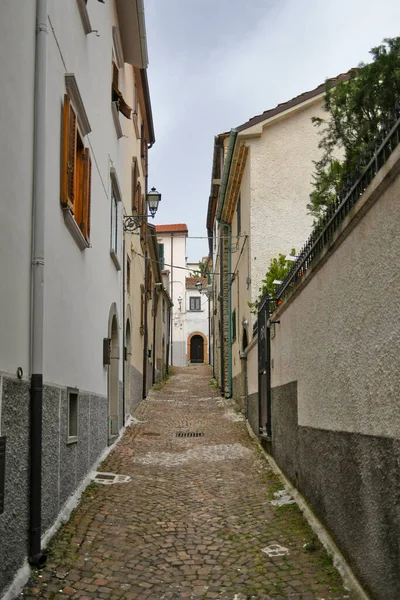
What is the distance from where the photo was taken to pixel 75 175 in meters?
7.66

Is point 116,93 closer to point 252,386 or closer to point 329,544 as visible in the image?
point 252,386

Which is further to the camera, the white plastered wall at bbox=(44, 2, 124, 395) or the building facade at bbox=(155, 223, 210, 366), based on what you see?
the building facade at bbox=(155, 223, 210, 366)

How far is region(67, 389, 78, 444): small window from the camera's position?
743cm

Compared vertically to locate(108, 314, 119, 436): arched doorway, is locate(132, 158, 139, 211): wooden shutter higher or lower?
higher

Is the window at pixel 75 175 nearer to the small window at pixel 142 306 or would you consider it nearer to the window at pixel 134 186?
the window at pixel 134 186

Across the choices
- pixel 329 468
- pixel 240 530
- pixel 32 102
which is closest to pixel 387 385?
pixel 329 468

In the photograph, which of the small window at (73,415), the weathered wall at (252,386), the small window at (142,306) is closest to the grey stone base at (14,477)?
the small window at (73,415)

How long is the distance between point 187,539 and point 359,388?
8.85ft

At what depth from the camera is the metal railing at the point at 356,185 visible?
405 centimetres

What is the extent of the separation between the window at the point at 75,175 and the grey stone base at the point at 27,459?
203cm

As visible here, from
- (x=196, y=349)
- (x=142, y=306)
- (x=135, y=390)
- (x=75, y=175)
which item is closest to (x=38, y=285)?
(x=75, y=175)

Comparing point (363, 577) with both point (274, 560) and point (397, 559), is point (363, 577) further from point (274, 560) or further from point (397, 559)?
point (274, 560)

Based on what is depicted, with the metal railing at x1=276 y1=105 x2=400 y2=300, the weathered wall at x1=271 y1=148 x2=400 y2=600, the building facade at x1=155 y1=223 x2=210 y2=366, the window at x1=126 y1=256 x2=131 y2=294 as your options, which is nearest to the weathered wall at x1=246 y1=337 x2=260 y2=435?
the window at x1=126 y1=256 x2=131 y2=294

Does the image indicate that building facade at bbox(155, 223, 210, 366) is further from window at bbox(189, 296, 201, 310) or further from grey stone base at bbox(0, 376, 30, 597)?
grey stone base at bbox(0, 376, 30, 597)
